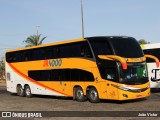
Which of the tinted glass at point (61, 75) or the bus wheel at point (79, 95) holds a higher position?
the tinted glass at point (61, 75)

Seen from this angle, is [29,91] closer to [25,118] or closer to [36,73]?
[36,73]

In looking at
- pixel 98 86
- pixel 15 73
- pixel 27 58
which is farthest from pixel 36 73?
pixel 98 86

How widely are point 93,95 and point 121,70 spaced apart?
255 centimetres

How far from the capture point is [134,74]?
63.5 feet

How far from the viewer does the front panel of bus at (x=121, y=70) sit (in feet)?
62.2

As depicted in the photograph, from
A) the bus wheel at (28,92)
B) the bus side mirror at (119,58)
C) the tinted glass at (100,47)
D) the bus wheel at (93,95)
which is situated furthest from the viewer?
the bus wheel at (28,92)

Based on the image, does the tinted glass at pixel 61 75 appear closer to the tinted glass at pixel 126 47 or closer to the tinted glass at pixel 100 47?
the tinted glass at pixel 100 47

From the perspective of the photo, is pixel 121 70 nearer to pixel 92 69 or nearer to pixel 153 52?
pixel 92 69

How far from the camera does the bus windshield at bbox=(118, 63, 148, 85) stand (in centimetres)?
1898

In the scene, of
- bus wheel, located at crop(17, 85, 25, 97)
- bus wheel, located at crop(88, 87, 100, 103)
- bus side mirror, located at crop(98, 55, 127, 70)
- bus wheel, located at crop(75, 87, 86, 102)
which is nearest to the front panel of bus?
bus side mirror, located at crop(98, 55, 127, 70)

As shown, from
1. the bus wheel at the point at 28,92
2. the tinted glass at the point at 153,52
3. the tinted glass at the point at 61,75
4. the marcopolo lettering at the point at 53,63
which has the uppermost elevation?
the tinted glass at the point at 153,52

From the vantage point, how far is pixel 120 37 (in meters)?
20.1

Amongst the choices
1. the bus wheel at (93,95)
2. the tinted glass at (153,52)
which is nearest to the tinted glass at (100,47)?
the bus wheel at (93,95)

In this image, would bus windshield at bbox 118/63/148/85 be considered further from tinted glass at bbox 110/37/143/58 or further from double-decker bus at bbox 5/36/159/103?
tinted glass at bbox 110/37/143/58
